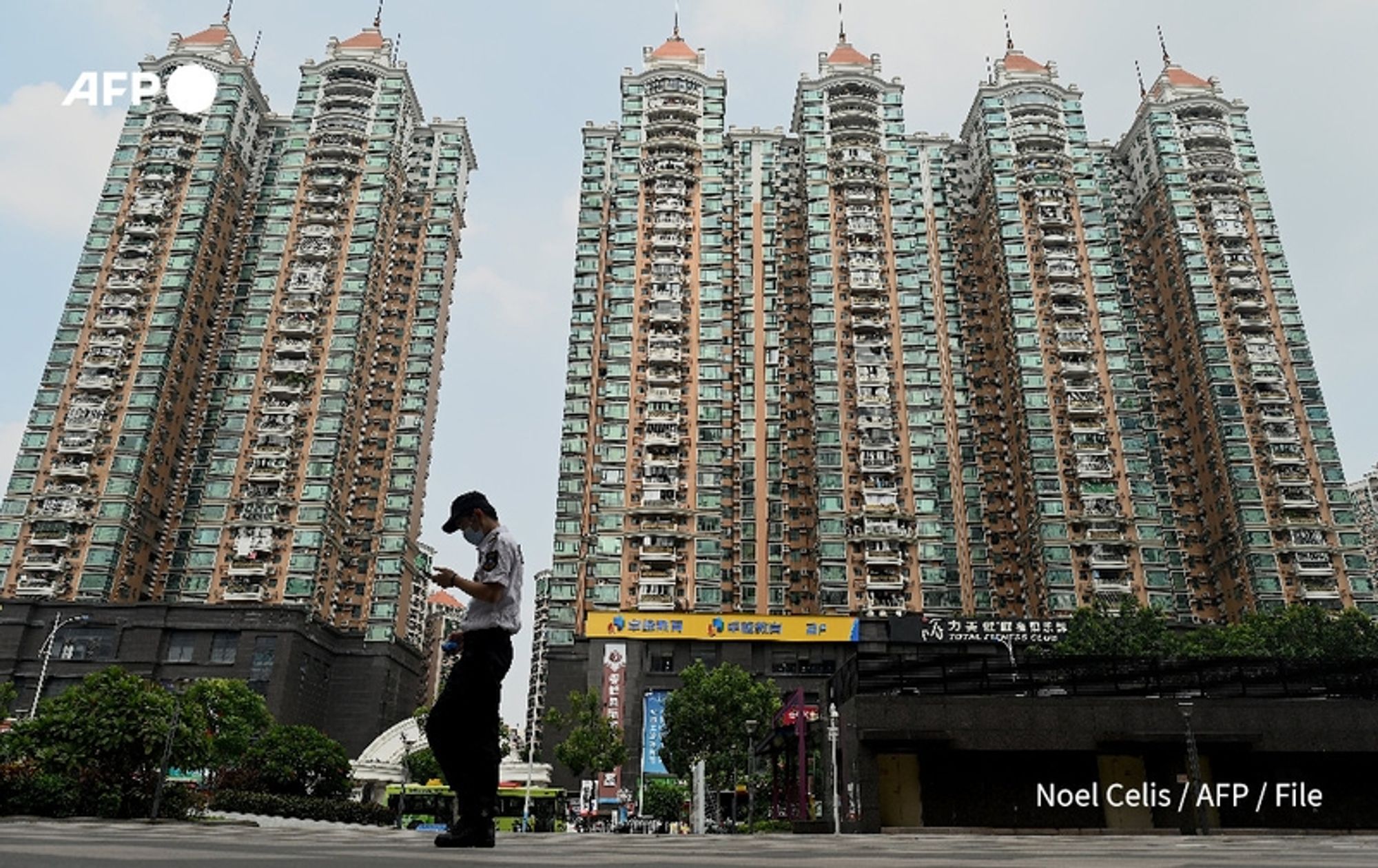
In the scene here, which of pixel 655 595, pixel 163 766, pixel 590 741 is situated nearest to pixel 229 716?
pixel 590 741

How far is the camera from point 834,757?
101 feet

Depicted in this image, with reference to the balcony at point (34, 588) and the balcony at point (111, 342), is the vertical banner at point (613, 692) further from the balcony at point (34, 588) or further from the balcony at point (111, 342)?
the balcony at point (111, 342)

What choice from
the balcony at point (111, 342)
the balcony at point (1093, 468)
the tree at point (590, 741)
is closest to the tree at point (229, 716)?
the tree at point (590, 741)

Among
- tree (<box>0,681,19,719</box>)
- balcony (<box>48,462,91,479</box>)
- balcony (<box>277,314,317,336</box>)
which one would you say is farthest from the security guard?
balcony (<box>277,314,317,336</box>)

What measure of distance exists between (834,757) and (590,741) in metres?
24.3

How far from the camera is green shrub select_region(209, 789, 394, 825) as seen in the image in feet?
108

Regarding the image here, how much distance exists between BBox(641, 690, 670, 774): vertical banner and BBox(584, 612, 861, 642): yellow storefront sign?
4.28 metres

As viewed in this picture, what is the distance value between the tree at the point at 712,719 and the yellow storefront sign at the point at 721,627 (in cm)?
1330

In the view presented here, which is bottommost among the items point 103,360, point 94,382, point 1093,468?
point 1093,468

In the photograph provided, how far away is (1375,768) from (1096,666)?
950 cm

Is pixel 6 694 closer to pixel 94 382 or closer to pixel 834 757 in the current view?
pixel 94 382

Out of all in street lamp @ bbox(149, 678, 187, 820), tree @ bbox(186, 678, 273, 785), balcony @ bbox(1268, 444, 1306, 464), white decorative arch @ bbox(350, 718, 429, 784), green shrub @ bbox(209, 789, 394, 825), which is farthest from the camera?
balcony @ bbox(1268, 444, 1306, 464)

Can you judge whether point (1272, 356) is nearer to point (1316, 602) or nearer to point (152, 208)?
point (1316, 602)

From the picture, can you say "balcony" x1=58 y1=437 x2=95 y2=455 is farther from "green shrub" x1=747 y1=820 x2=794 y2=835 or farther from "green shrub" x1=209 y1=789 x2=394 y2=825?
"green shrub" x1=747 y1=820 x2=794 y2=835
